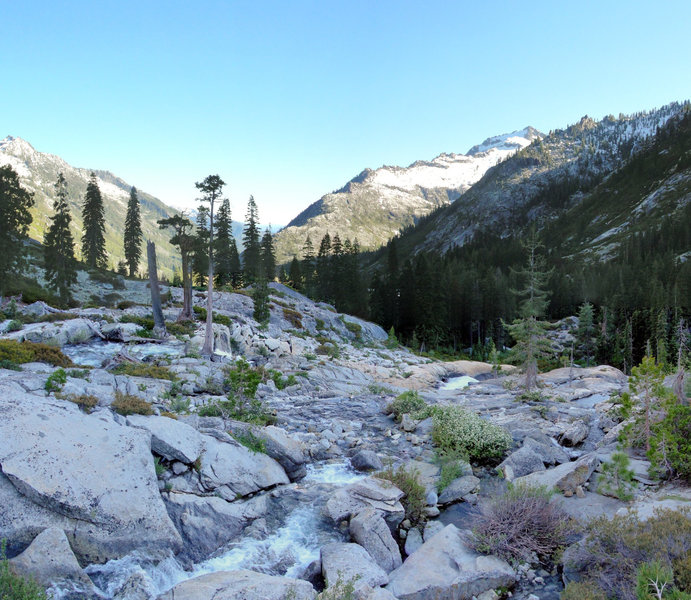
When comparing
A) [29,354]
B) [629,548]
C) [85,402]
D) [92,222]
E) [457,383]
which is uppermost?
[92,222]

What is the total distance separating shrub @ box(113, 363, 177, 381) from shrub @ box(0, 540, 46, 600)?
1422 centimetres

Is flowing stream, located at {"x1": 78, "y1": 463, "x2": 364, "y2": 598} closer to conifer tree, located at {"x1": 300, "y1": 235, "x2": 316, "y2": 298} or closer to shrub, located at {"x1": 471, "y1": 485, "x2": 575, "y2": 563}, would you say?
shrub, located at {"x1": 471, "y1": 485, "x2": 575, "y2": 563}

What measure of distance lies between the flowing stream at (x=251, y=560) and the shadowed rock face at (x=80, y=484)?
32 cm

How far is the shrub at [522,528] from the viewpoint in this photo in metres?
7.33

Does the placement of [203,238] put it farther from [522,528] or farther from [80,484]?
[522,528]

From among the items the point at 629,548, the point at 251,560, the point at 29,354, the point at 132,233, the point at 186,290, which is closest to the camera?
the point at 629,548

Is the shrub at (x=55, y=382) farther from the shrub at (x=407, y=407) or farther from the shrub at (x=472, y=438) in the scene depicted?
the shrub at (x=407, y=407)

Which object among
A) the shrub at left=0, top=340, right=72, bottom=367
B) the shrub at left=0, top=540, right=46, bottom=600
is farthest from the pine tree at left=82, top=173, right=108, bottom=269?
the shrub at left=0, top=540, right=46, bottom=600

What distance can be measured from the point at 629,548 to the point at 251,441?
8.67 metres

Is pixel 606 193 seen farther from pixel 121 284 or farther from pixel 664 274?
pixel 121 284

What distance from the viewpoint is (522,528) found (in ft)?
25.0

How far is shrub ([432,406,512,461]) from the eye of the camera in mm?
12523

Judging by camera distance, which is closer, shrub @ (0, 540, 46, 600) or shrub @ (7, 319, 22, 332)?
shrub @ (0, 540, 46, 600)

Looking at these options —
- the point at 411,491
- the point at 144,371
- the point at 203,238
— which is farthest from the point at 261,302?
the point at 411,491
